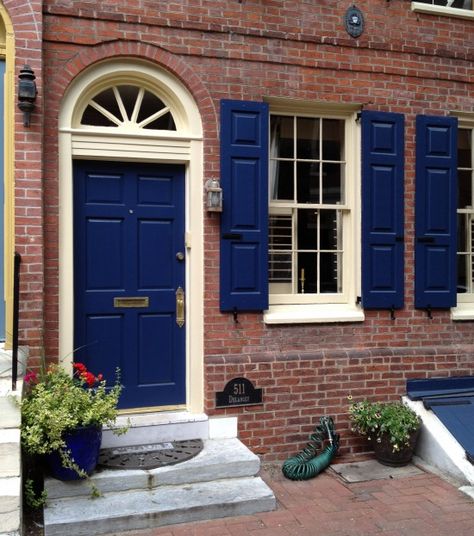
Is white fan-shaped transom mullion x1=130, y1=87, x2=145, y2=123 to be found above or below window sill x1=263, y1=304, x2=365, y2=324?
above

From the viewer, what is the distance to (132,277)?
5.38 m

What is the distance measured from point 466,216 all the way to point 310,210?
1.73 meters

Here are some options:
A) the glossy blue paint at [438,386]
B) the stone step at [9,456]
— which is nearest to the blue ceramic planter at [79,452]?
the stone step at [9,456]

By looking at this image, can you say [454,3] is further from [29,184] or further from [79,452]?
[79,452]

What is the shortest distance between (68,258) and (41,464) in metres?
1.61

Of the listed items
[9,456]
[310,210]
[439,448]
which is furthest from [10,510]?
[310,210]

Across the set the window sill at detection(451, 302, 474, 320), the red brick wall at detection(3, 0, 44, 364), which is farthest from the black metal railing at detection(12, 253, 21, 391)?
the window sill at detection(451, 302, 474, 320)

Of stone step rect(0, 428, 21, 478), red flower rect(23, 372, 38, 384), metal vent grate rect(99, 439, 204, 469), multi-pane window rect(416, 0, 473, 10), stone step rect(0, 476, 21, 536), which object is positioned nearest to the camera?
stone step rect(0, 476, 21, 536)

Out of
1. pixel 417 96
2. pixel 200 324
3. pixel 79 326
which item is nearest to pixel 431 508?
pixel 200 324

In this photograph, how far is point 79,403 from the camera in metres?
4.36

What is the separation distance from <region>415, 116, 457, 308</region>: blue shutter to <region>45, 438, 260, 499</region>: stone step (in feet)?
7.61

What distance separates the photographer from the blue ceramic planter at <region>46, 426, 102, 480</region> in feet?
14.2

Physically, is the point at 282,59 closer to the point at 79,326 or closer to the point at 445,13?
the point at 445,13

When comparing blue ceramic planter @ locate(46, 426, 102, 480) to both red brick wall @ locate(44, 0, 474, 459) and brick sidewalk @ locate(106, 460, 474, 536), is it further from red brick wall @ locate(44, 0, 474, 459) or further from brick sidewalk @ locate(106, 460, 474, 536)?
red brick wall @ locate(44, 0, 474, 459)
